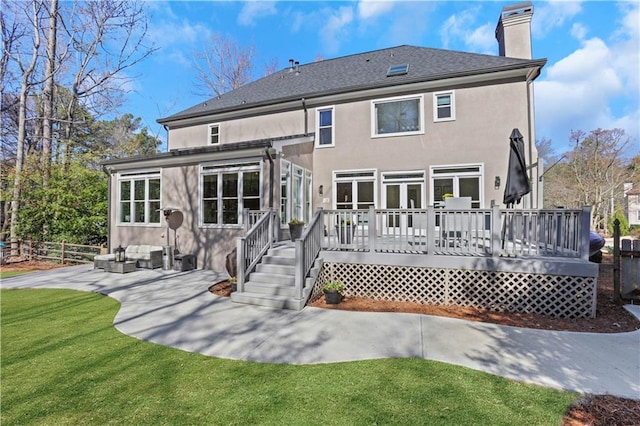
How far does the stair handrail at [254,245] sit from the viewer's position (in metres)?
6.28

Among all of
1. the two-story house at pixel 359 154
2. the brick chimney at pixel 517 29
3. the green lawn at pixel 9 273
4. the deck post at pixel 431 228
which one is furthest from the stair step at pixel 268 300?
the brick chimney at pixel 517 29

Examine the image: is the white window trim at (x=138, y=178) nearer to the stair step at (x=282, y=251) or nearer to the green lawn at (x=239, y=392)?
the stair step at (x=282, y=251)

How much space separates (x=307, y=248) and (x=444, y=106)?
749 cm

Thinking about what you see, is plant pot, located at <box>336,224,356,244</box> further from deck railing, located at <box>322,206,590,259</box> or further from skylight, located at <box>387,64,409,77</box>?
skylight, located at <box>387,64,409,77</box>

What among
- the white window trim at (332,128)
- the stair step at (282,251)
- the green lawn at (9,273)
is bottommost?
the green lawn at (9,273)

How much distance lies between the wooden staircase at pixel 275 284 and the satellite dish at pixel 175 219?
14.5ft

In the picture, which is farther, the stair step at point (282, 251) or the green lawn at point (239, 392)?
the stair step at point (282, 251)

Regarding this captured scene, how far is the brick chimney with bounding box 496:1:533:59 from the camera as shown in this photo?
Result: 1009 centimetres

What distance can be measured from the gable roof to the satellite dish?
585cm

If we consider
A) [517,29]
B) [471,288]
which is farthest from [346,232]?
[517,29]

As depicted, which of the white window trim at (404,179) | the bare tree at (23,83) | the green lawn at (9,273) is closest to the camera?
the green lawn at (9,273)

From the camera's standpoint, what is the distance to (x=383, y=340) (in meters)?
4.25

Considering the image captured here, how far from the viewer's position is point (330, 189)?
11125mm

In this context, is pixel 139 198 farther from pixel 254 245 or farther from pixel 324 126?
pixel 324 126
